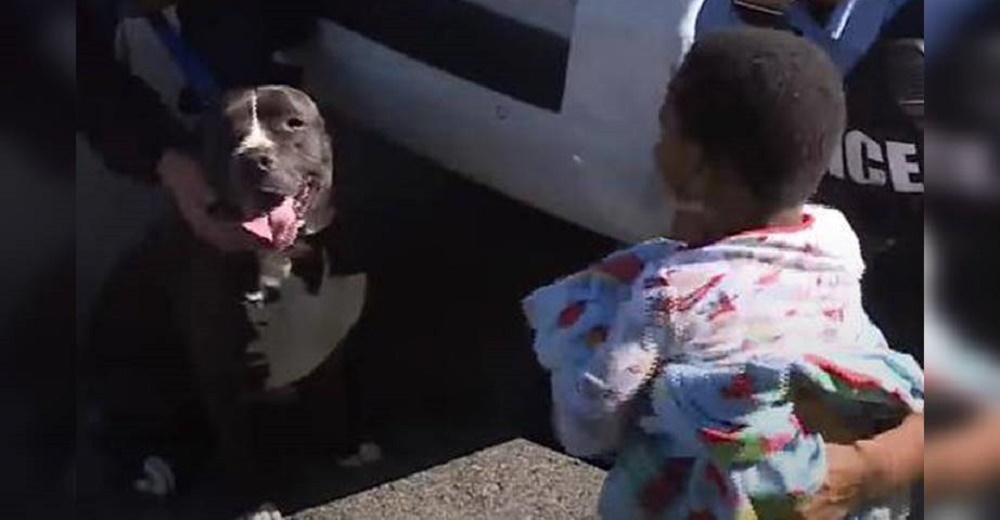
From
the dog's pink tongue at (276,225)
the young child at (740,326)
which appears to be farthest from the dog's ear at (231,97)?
the young child at (740,326)

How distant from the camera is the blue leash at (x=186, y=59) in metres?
4.56

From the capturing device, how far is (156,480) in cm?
448

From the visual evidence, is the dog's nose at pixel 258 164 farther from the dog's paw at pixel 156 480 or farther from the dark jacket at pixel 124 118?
the dog's paw at pixel 156 480

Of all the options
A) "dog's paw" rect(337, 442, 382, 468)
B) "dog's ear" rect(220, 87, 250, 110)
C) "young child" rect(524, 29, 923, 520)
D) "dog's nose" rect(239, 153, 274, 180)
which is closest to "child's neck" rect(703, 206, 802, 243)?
"young child" rect(524, 29, 923, 520)

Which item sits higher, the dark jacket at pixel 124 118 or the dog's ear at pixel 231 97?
the dog's ear at pixel 231 97

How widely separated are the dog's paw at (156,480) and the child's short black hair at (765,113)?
223cm

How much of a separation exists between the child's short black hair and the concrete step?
1827 mm

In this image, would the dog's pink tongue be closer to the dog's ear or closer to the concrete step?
the dog's ear

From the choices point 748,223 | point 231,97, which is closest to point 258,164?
point 231,97

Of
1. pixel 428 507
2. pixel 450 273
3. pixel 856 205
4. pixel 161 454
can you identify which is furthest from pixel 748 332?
pixel 450 273

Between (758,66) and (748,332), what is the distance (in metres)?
0.34

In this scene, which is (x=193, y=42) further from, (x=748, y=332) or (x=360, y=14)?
(x=748, y=332)

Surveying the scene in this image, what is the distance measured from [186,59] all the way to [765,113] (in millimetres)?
2449

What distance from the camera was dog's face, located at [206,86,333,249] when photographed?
410 cm
